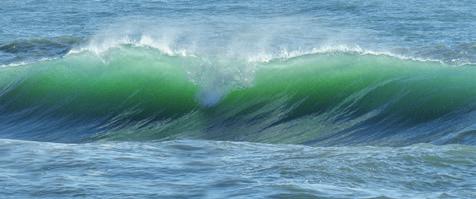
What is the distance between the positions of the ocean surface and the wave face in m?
0.03

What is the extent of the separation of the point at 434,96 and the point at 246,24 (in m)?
14.9

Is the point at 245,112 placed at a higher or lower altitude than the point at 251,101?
lower

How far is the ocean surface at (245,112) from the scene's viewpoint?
9656 millimetres

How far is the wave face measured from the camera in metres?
13.8

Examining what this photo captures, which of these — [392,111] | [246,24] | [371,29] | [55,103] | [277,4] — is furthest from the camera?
[277,4]

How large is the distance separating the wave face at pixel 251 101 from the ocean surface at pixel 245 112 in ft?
0.09

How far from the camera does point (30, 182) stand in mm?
9773

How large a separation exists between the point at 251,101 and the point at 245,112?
1.70ft

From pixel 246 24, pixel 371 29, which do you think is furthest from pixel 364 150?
pixel 246 24

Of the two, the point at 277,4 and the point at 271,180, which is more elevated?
the point at 277,4

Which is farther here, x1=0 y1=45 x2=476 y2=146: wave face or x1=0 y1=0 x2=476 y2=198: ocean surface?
x1=0 y1=45 x2=476 y2=146: wave face

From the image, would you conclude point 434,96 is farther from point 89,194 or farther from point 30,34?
point 30,34

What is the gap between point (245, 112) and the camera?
15.4m

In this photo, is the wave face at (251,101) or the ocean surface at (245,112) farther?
the wave face at (251,101)
